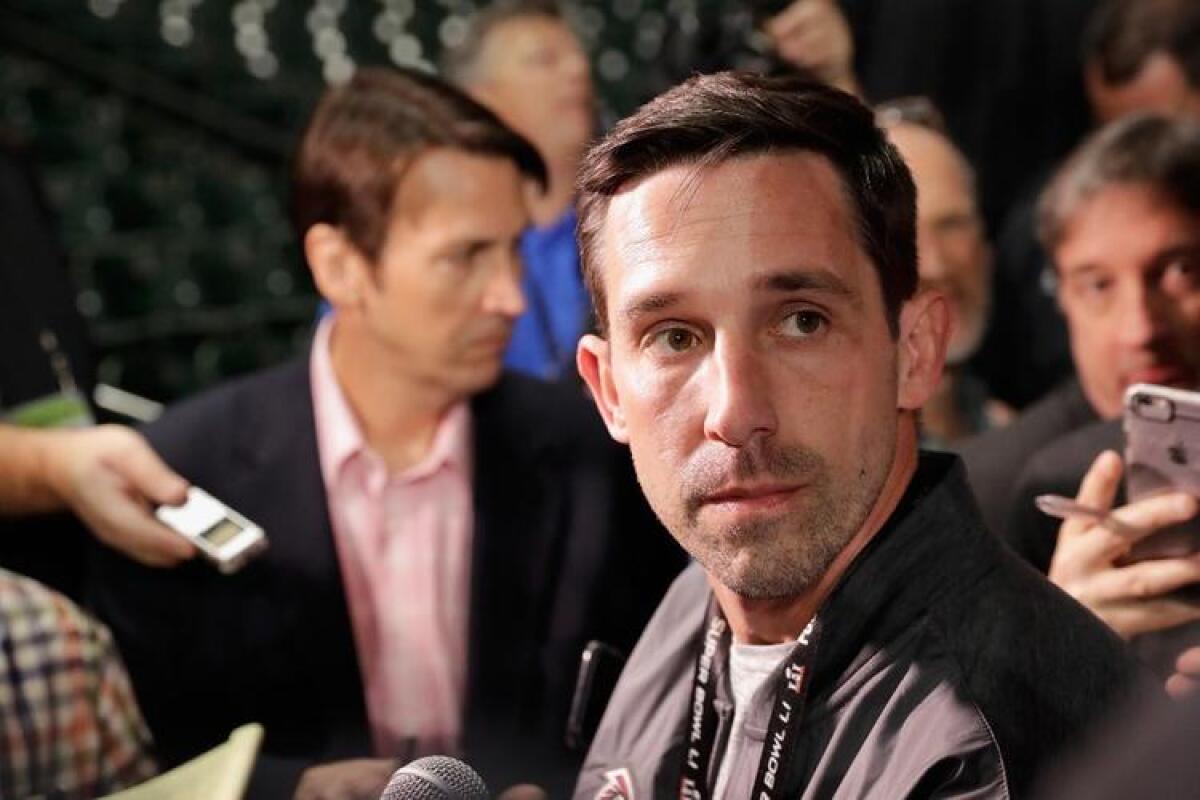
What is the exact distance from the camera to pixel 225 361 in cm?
398

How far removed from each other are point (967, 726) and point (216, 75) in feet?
14.1

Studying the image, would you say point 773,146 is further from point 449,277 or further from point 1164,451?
point 449,277

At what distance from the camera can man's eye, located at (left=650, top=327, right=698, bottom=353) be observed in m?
1.01

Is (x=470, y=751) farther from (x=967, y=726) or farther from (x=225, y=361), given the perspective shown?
(x=225, y=361)

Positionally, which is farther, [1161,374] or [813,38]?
[813,38]

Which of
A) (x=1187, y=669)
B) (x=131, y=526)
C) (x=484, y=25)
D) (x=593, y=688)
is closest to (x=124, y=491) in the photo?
(x=131, y=526)

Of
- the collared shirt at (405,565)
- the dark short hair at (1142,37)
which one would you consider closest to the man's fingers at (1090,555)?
the collared shirt at (405,565)

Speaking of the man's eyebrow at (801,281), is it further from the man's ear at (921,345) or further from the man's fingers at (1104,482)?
the man's fingers at (1104,482)

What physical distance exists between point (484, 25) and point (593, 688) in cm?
167

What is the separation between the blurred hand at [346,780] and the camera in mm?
1302

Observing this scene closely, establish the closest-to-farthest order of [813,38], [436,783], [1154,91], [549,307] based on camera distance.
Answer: [436,783] < [813,38] < [549,307] < [1154,91]

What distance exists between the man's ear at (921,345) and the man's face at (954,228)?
1024 millimetres

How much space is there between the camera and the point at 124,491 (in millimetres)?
1532

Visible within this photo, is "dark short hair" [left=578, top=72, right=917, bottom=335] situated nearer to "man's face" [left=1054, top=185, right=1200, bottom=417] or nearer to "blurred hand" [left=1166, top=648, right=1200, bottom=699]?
"blurred hand" [left=1166, top=648, right=1200, bottom=699]
